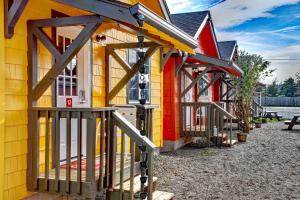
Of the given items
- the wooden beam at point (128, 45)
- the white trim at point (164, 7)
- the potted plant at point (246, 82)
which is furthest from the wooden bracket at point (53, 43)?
the potted plant at point (246, 82)

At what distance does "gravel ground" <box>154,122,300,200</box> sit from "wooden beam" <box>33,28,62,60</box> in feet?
10.1

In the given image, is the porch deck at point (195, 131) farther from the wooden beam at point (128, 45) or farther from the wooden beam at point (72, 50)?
the wooden beam at point (72, 50)

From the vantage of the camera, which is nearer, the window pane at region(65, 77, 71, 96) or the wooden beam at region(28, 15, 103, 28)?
the wooden beam at region(28, 15, 103, 28)

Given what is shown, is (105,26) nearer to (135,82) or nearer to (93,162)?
(135,82)

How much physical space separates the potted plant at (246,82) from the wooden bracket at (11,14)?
482 inches

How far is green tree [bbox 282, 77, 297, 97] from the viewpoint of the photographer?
192 ft

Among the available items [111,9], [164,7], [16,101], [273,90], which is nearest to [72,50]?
[111,9]

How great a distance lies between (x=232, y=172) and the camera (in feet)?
24.3

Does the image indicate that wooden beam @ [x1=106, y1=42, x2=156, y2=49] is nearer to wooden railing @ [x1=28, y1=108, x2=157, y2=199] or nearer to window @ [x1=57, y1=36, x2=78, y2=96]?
window @ [x1=57, y1=36, x2=78, y2=96]

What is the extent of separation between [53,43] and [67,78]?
1259 mm

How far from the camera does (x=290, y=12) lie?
12859 mm

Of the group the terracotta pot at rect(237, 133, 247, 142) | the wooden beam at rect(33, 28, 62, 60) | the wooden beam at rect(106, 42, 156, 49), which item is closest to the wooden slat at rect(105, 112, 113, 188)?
the wooden beam at rect(33, 28, 62, 60)

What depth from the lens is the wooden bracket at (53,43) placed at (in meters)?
3.76

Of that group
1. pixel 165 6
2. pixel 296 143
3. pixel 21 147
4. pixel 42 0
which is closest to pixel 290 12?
pixel 296 143
